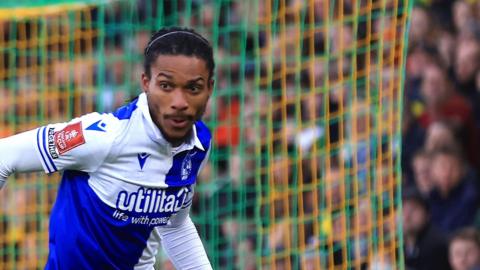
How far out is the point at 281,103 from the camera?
24.9 ft

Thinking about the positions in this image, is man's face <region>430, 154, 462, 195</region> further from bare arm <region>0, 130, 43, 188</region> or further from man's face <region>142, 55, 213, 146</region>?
bare arm <region>0, 130, 43, 188</region>

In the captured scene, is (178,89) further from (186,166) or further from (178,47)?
(186,166)

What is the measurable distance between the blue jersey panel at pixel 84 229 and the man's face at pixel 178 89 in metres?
0.43

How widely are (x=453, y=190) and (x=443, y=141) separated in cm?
32

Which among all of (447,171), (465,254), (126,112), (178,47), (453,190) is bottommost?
(465,254)

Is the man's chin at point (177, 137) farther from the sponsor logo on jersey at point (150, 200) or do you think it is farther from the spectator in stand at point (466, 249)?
the spectator in stand at point (466, 249)

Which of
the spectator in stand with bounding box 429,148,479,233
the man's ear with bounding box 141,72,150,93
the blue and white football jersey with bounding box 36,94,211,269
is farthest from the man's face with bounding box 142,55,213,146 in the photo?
the spectator in stand with bounding box 429,148,479,233

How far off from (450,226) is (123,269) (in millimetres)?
2935

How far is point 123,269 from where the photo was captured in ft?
14.5

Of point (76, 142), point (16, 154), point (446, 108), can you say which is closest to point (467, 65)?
Answer: point (446, 108)

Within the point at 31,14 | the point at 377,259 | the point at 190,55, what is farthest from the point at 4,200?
the point at 190,55

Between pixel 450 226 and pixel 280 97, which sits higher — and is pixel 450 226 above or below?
below

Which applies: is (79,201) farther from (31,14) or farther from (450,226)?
(31,14)

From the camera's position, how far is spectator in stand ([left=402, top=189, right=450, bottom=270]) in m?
6.79
